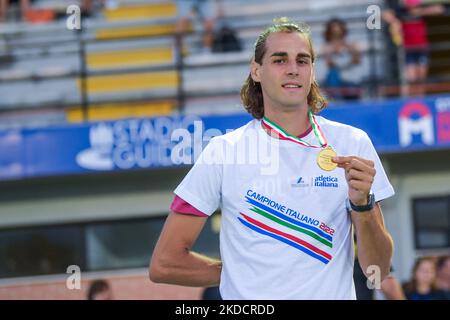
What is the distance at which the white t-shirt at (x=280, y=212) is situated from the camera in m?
3.38

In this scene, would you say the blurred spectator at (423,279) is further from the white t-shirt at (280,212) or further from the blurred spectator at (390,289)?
the white t-shirt at (280,212)

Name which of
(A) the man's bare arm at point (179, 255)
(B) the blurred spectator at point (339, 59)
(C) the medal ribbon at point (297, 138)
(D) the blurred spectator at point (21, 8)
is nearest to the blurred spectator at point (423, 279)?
(B) the blurred spectator at point (339, 59)

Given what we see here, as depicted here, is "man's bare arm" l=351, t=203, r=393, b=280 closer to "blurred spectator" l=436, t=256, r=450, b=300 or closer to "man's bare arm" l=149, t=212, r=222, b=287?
"man's bare arm" l=149, t=212, r=222, b=287

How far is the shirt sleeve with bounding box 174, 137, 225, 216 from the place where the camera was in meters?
3.52

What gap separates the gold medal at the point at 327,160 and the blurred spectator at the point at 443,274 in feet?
17.2

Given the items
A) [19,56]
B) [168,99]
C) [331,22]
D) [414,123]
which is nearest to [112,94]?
[168,99]

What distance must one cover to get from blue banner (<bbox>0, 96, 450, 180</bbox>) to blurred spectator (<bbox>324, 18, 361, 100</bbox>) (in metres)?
0.51

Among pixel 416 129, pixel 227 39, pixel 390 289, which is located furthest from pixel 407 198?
pixel 390 289

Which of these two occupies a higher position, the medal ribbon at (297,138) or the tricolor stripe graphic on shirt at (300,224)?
the medal ribbon at (297,138)

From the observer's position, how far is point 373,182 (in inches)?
136

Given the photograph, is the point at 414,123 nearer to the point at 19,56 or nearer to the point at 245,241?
the point at 19,56

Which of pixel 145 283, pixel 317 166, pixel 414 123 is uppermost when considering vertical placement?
pixel 317 166
